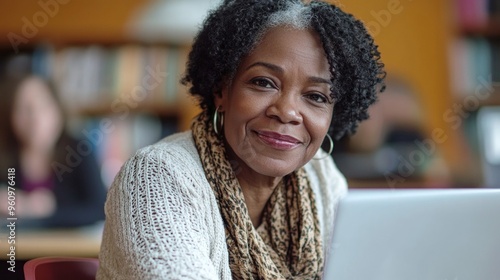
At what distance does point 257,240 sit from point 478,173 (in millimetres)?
2396

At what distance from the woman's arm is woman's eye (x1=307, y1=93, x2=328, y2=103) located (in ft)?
0.91

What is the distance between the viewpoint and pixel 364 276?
100 cm

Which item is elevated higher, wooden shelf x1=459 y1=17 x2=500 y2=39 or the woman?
wooden shelf x1=459 y1=17 x2=500 y2=39

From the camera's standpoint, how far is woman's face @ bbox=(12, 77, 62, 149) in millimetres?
3154

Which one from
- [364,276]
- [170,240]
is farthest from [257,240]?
[364,276]

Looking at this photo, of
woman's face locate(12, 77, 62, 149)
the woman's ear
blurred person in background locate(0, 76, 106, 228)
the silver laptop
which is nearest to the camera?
the silver laptop

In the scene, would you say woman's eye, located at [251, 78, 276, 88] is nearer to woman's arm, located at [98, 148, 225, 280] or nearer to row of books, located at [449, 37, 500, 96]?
woman's arm, located at [98, 148, 225, 280]

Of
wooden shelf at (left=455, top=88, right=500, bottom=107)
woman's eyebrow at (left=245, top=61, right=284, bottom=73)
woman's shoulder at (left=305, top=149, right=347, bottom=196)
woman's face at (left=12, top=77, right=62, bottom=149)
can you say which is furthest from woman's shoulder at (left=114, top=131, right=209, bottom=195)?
wooden shelf at (left=455, top=88, right=500, bottom=107)

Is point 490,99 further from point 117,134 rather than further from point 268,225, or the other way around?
point 268,225

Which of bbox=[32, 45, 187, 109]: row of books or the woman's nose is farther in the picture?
bbox=[32, 45, 187, 109]: row of books

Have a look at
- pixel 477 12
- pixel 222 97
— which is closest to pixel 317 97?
pixel 222 97

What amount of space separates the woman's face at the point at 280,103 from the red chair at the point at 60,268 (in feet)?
1.24

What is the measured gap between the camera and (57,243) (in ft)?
8.98

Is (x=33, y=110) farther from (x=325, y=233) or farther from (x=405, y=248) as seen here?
(x=405, y=248)
